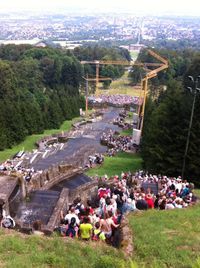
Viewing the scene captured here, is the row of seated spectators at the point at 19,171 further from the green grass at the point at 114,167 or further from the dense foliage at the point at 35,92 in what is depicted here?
the dense foliage at the point at 35,92

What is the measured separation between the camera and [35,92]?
279ft

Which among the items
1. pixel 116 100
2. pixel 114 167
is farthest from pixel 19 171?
pixel 116 100

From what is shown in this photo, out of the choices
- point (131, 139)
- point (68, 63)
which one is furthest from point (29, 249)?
A: point (68, 63)

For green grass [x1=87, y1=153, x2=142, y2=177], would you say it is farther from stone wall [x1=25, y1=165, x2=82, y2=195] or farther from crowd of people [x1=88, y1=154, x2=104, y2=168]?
stone wall [x1=25, y1=165, x2=82, y2=195]

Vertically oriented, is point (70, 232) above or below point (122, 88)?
above

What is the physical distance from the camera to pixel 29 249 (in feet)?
37.1

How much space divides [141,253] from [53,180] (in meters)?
10.2

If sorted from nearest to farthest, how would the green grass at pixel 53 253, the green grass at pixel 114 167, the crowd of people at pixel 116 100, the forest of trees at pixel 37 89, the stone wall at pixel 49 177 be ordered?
the green grass at pixel 53 253
the stone wall at pixel 49 177
the green grass at pixel 114 167
the forest of trees at pixel 37 89
the crowd of people at pixel 116 100

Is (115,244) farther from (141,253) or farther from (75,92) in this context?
(75,92)

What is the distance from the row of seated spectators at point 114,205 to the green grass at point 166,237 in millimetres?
628

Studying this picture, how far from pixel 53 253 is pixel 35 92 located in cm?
7555

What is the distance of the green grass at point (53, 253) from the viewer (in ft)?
34.5

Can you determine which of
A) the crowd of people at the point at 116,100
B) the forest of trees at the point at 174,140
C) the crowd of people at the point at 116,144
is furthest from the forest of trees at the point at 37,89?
the forest of trees at the point at 174,140

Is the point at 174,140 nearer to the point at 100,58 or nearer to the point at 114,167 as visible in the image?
the point at 114,167
